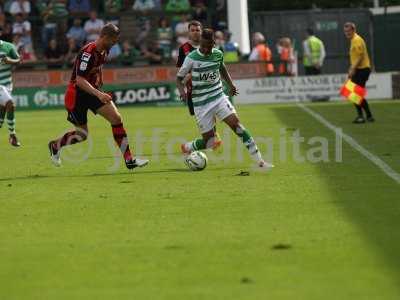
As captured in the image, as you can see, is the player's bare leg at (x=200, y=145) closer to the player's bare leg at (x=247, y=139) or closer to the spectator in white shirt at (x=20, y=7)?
the player's bare leg at (x=247, y=139)

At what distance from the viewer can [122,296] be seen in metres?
7.21

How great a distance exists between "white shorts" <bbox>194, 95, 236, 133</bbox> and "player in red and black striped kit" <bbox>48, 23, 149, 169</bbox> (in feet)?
3.04

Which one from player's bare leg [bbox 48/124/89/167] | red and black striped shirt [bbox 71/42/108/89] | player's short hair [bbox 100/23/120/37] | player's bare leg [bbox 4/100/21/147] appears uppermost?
player's short hair [bbox 100/23/120/37]

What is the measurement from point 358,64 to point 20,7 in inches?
693

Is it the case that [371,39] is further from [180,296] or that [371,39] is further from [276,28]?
[180,296]

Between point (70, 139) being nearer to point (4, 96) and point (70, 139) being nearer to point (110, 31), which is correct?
point (110, 31)

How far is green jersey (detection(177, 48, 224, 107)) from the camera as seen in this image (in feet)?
49.0

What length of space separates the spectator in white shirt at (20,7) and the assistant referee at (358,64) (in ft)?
56.4

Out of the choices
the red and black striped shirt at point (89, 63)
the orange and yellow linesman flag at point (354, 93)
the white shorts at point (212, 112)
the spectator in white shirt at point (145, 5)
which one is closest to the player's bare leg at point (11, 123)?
the red and black striped shirt at point (89, 63)

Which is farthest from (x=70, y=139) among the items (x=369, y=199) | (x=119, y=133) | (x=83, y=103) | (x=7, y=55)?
(x=7, y=55)

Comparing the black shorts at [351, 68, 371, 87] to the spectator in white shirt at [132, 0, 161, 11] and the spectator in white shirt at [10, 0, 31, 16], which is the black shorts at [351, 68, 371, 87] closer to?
the spectator in white shirt at [132, 0, 161, 11]

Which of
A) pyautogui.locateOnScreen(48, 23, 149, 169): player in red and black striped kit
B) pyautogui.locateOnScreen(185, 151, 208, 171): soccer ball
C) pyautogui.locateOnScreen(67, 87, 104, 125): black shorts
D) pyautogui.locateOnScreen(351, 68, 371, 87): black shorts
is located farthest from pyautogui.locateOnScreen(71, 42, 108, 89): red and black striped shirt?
pyautogui.locateOnScreen(351, 68, 371, 87): black shorts

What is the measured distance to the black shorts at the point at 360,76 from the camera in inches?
965

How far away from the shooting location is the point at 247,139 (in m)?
14.7
